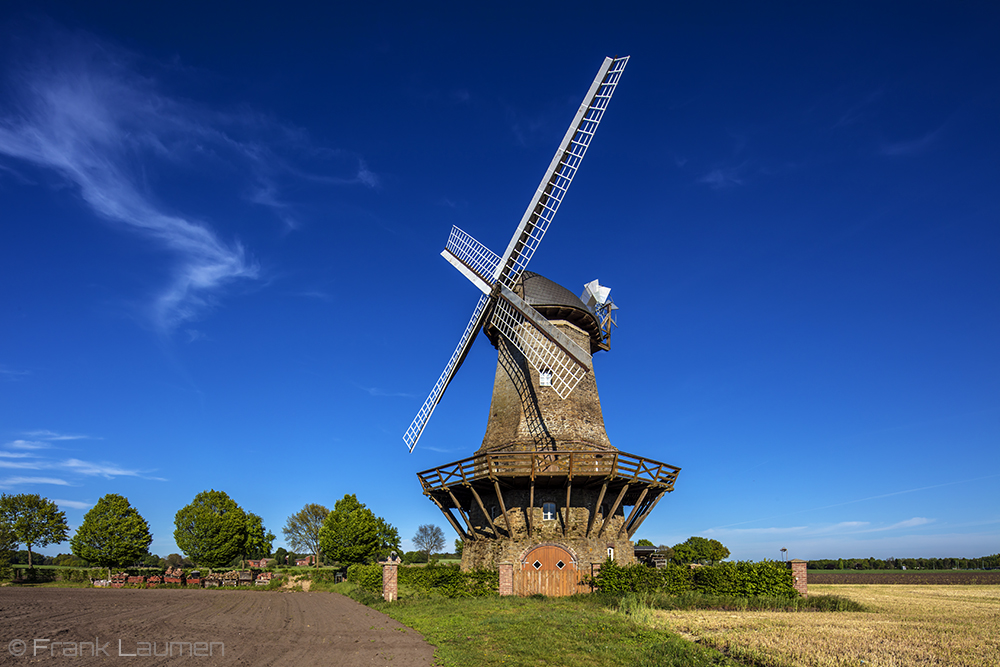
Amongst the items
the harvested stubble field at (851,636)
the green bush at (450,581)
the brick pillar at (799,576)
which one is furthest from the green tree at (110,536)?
the brick pillar at (799,576)

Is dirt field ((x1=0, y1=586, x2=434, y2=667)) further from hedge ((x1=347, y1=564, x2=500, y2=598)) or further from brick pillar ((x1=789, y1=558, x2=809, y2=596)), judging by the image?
brick pillar ((x1=789, y1=558, x2=809, y2=596))

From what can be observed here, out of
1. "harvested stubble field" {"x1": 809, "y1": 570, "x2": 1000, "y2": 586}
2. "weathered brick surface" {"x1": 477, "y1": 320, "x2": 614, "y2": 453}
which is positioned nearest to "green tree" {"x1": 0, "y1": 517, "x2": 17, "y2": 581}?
"weathered brick surface" {"x1": 477, "y1": 320, "x2": 614, "y2": 453}

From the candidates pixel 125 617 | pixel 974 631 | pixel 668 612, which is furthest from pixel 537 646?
pixel 125 617

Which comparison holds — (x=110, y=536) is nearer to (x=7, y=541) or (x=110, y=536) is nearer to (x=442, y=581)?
(x=7, y=541)

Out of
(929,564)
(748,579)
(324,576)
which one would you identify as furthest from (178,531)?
(929,564)

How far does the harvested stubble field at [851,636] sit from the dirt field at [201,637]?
605 centimetres

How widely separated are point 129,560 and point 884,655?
50.1 meters

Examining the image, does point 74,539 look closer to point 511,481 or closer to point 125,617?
point 125,617

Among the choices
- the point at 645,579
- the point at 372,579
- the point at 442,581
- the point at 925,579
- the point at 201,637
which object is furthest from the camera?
the point at 925,579

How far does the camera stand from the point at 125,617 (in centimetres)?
1561

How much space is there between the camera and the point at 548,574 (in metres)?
20.8

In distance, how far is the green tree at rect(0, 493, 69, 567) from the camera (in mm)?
42656

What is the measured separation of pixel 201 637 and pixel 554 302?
57.2 feet

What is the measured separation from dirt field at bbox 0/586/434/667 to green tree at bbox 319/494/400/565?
84.6 feet
